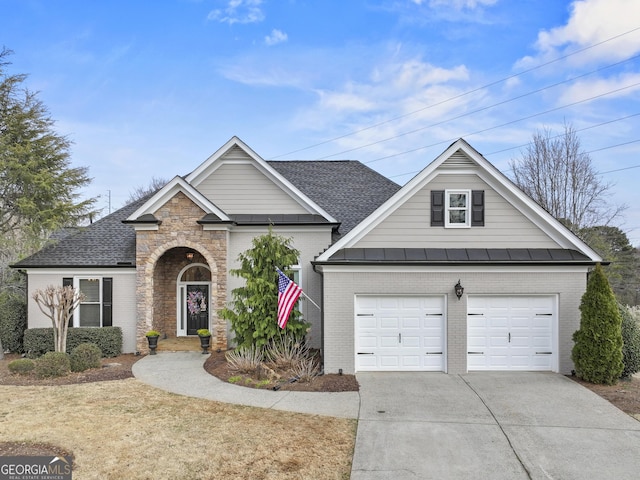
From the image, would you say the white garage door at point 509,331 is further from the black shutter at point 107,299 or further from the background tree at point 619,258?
the background tree at point 619,258

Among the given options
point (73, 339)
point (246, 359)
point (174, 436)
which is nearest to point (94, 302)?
point (73, 339)

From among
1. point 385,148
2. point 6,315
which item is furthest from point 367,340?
point 385,148

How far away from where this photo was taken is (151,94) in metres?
20.6

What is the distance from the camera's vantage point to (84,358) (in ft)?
37.6

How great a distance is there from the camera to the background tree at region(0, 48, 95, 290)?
14688 millimetres

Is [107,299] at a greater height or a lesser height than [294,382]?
greater

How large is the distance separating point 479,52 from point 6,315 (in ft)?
71.9

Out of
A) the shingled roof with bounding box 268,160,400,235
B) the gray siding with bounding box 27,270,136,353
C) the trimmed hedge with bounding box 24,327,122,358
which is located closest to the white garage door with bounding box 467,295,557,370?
the shingled roof with bounding box 268,160,400,235

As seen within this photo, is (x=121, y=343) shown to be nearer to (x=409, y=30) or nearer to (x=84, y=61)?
(x=84, y=61)

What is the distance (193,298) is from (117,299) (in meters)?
2.79

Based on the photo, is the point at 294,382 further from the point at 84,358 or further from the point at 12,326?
the point at 12,326

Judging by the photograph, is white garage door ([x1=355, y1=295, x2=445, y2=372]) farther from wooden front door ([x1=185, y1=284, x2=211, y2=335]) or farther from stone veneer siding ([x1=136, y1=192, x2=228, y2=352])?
wooden front door ([x1=185, y1=284, x2=211, y2=335])

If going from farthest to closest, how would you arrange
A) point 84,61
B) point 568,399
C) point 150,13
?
point 84,61 → point 150,13 → point 568,399

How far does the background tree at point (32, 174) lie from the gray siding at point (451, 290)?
11477 millimetres
